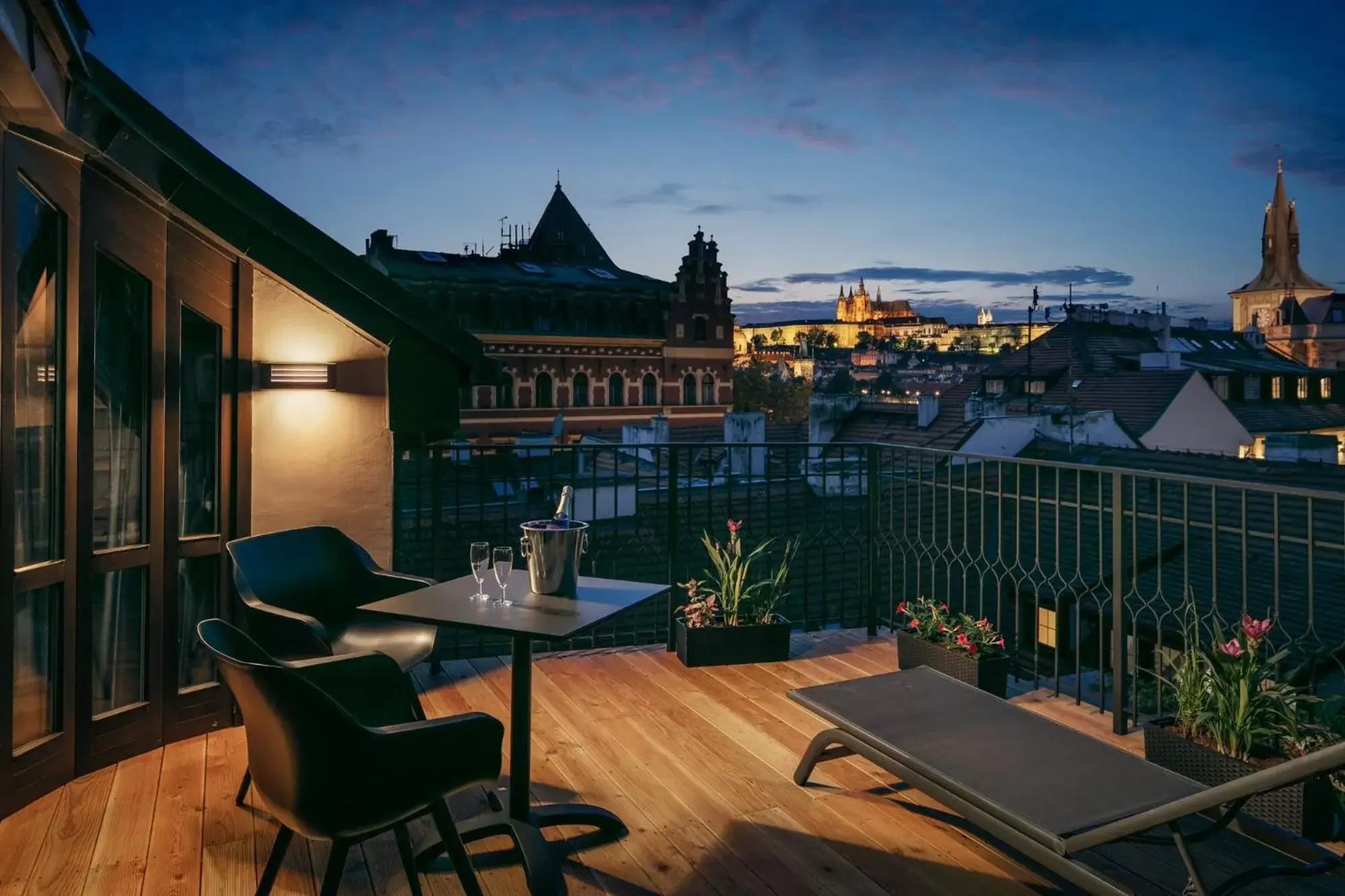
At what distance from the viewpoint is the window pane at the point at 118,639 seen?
11.3 feet

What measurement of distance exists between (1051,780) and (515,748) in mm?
1583

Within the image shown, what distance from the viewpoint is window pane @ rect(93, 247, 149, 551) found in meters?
3.42

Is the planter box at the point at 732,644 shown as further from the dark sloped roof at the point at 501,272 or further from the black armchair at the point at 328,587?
the dark sloped roof at the point at 501,272

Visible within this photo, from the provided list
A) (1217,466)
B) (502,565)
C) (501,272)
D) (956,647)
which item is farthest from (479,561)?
(501,272)

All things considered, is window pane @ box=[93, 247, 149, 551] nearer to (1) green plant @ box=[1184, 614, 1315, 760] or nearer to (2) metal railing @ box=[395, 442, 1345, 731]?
(2) metal railing @ box=[395, 442, 1345, 731]

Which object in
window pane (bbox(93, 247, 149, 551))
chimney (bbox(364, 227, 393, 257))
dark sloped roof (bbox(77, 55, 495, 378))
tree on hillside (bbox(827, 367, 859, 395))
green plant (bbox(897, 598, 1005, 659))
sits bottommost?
green plant (bbox(897, 598, 1005, 659))

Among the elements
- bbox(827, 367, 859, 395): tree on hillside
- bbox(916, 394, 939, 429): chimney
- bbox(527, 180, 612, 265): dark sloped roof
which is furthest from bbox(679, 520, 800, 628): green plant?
bbox(827, 367, 859, 395): tree on hillside

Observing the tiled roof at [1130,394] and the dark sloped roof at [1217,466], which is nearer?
the dark sloped roof at [1217,466]

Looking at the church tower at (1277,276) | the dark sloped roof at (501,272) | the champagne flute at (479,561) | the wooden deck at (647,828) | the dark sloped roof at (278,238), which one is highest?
the church tower at (1277,276)

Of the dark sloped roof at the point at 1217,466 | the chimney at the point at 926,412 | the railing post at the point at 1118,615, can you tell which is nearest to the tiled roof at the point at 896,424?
the chimney at the point at 926,412

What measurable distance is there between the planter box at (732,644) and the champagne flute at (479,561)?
190 cm

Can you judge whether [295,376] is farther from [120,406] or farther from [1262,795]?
[1262,795]

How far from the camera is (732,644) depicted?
15.7 feet

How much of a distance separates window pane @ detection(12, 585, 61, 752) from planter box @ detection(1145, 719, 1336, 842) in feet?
12.2
